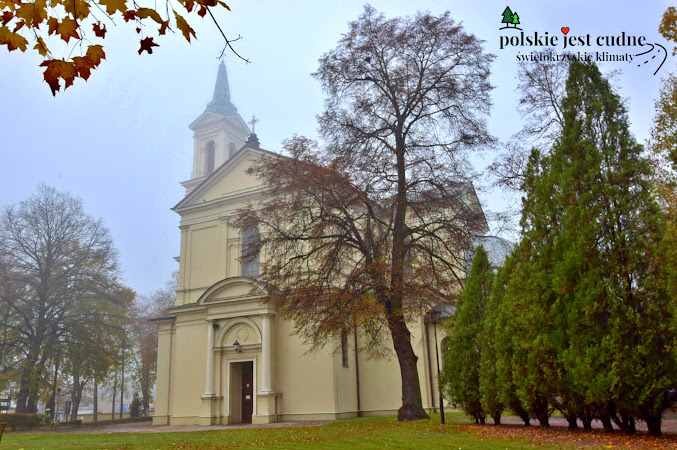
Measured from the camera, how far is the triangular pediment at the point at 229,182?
88.7 feet

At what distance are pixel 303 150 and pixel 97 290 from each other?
742 inches

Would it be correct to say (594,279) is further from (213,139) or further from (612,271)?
(213,139)

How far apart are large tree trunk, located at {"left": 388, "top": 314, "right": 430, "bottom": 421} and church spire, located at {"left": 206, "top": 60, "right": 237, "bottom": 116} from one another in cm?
3090

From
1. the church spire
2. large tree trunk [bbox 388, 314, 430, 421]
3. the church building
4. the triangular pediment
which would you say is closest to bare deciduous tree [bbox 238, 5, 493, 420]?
large tree trunk [bbox 388, 314, 430, 421]

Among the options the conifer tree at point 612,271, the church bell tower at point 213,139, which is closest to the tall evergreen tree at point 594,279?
the conifer tree at point 612,271

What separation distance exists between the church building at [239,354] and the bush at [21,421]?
18.8ft

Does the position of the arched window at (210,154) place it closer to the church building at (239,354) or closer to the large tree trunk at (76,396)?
the church building at (239,354)

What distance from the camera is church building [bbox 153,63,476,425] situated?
22.8 meters

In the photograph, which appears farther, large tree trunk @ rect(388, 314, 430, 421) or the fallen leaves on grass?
large tree trunk @ rect(388, 314, 430, 421)

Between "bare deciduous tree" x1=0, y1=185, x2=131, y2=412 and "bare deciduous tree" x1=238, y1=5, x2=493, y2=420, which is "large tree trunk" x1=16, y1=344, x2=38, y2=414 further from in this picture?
"bare deciduous tree" x1=238, y1=5, x2=493, y2=420

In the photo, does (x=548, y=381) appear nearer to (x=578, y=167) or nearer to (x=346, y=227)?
(x=578, y=167)

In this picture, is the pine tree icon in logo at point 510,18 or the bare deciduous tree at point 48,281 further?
the bare deciduous tree at point 48,281

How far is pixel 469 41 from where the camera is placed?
17906mm

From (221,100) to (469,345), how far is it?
118 ft
